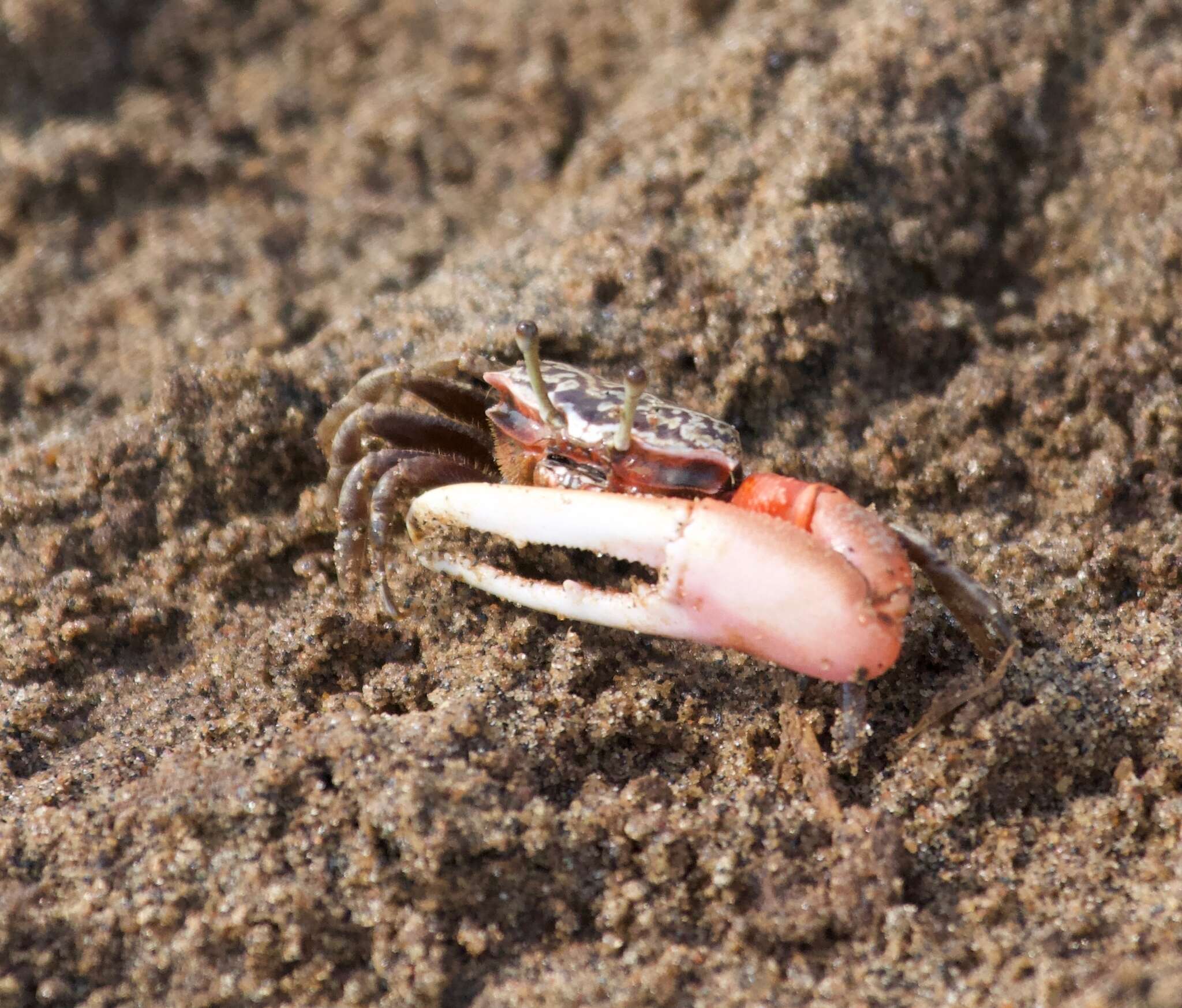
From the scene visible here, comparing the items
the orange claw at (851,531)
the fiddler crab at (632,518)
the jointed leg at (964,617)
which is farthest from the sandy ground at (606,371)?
the orange claw at (851,531)

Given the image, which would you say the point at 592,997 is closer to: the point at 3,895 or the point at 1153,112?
the point at 3,895

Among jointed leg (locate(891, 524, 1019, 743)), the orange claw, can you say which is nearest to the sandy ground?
jointed leg (locate(891, 524, 1019, 743))

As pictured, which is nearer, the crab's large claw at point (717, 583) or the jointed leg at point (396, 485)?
the crab's large claw at point (717, 583)

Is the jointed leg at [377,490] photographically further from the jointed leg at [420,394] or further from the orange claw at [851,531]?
the orange claw at [851,531]

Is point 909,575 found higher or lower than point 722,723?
higher

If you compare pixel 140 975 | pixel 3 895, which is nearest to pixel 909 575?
pixel 140 975

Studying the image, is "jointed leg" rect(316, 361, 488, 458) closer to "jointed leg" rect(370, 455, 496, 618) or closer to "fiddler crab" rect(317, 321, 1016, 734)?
"fiddler crab" rect(317, 321, 1016, 734)
